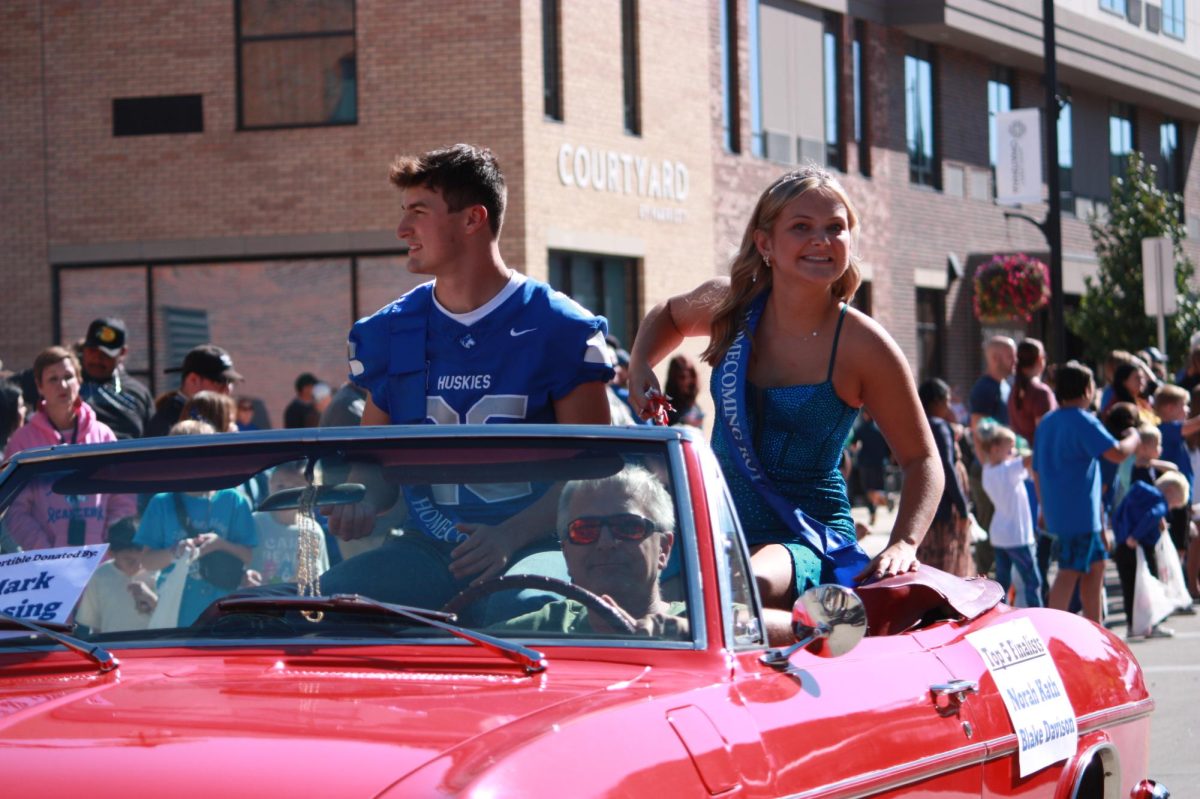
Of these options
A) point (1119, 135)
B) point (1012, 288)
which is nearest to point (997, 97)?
point (1119, 135)

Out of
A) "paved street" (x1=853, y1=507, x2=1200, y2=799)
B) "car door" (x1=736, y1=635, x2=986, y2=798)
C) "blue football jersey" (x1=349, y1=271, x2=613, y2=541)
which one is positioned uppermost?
"blue football jersey" (x1=349, y1=271, x2=613, y2=541)

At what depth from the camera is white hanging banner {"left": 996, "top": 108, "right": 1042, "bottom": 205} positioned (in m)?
26.5

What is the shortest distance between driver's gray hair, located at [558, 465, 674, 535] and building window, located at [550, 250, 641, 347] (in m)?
18.6

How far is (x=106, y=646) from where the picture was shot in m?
3.68

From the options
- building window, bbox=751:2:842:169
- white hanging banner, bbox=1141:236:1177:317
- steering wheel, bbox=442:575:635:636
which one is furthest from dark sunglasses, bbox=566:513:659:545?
building window, bbox=751:2:842:169

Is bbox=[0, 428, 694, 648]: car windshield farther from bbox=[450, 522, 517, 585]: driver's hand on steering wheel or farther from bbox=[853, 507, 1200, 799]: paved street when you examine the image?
bbox=[853, 507, 1200, 799]: paved street

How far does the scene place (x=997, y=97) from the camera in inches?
1304

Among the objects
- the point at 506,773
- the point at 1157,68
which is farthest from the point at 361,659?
the point at 1157,68

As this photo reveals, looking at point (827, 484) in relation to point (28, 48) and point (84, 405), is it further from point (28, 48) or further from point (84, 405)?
point (28, 48)

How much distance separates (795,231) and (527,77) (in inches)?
667

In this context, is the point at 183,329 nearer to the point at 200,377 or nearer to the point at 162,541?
the point at 200,377

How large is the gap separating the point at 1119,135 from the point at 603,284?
17610 mm

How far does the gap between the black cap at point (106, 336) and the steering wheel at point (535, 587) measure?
7341mm

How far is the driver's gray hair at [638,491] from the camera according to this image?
3658mm
